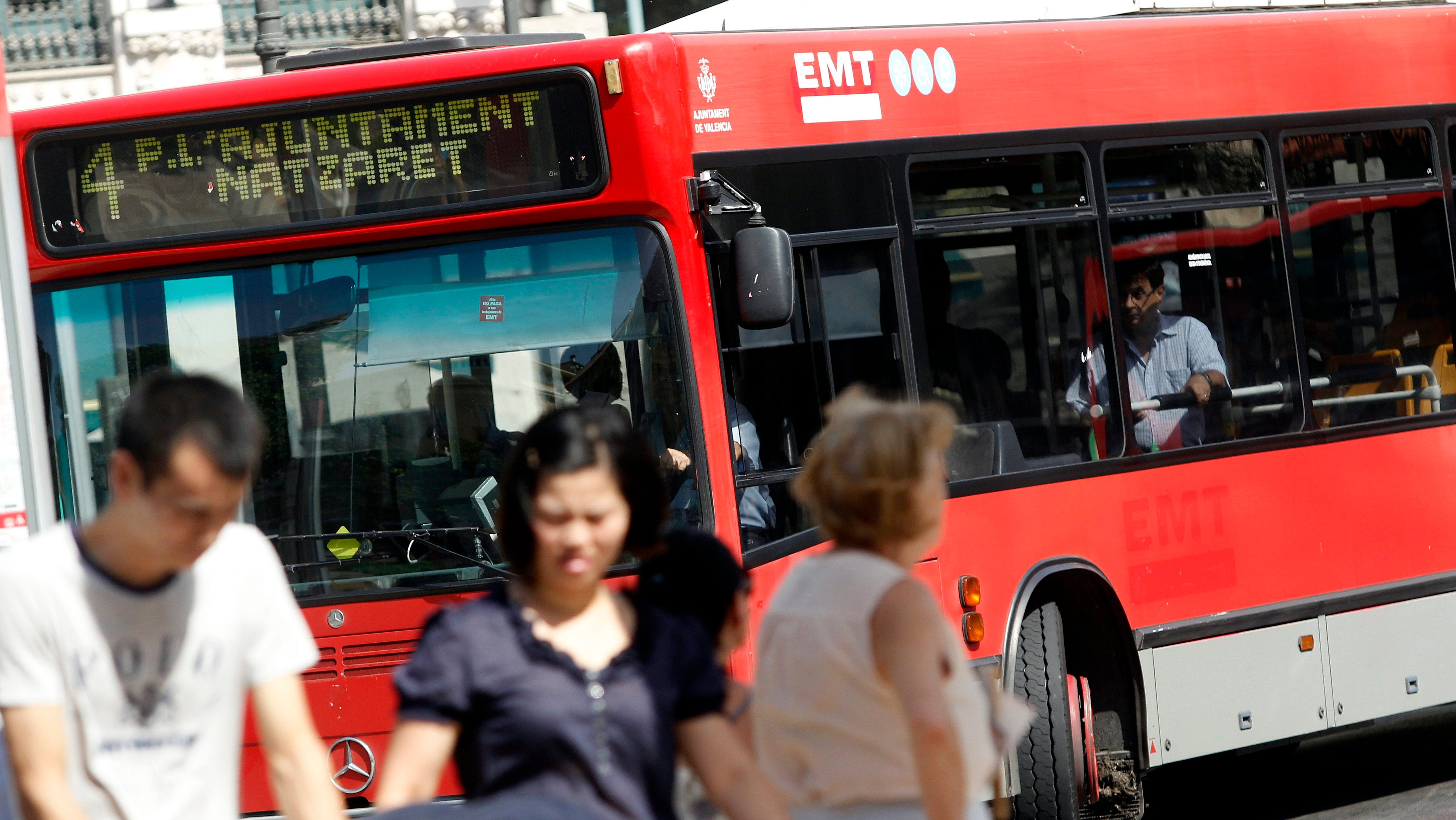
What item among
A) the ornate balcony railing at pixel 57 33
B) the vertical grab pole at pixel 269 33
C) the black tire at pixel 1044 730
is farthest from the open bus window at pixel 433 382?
the ornate balcony railing at pixel 57 33

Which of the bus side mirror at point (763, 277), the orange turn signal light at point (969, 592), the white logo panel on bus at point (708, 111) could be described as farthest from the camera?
the orange turn signal light at point (969, 592)

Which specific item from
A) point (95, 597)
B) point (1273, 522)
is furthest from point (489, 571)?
point (1273, 522)

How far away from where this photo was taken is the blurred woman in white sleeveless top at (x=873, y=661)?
258 centimetres

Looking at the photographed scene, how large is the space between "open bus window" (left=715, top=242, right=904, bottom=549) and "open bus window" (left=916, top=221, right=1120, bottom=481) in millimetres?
207

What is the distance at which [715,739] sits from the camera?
8.46 feet

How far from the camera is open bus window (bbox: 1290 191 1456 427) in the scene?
712cm

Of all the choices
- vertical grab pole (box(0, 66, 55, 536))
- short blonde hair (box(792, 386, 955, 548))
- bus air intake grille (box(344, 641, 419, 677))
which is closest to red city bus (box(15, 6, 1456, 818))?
bus air intake grille (box(344, 641, 419, 677))

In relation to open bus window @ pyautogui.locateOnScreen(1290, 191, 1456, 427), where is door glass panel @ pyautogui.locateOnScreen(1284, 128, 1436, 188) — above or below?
above

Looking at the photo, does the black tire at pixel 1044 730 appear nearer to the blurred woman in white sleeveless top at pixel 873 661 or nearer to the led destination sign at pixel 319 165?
the led destination sign at pixel 319 165

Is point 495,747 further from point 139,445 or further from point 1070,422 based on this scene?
point 1070,422

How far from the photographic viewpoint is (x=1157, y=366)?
21.9ft

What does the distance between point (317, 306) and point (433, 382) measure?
0.49 meters

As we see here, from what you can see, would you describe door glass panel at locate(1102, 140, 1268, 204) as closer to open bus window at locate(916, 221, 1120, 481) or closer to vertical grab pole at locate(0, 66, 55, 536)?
open bus window at locate(916, 221, 1120, 481)

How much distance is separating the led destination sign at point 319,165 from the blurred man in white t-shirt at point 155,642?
2958mm
